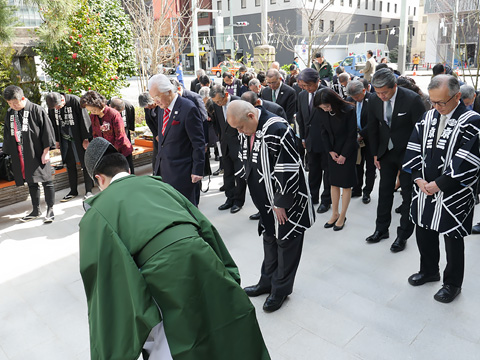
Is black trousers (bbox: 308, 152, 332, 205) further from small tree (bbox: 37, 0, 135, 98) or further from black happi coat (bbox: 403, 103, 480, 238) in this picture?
small tree (bbox: 37, 0, 135, 98)

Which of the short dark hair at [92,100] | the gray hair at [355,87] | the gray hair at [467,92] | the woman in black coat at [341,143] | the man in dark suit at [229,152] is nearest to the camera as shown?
the gray hair at [467,92]

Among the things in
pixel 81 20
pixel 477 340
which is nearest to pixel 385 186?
pixel 477 340

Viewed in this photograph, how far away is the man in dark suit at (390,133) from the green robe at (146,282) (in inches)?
117

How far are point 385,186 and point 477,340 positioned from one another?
70.8 inches

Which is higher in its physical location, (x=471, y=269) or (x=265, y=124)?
(x=265, y=124)

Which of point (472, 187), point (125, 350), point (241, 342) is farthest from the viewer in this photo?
point (472, 187)

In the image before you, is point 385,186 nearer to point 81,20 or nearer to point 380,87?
point 380,87

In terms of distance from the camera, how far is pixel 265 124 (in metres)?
3.15

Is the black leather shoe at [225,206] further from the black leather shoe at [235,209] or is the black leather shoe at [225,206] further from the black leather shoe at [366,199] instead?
the black leather shoe at [366,199]

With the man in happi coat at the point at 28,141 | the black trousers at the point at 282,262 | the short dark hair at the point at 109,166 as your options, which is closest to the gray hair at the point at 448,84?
the black trousers at the point at 282,262

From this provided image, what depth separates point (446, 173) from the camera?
318 centimetres

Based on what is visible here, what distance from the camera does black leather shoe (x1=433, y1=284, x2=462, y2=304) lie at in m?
3.47

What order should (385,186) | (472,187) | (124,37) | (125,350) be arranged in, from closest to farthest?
(125,350), (472,187), (385,186), (124,37)

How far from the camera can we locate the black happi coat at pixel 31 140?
215 inches
